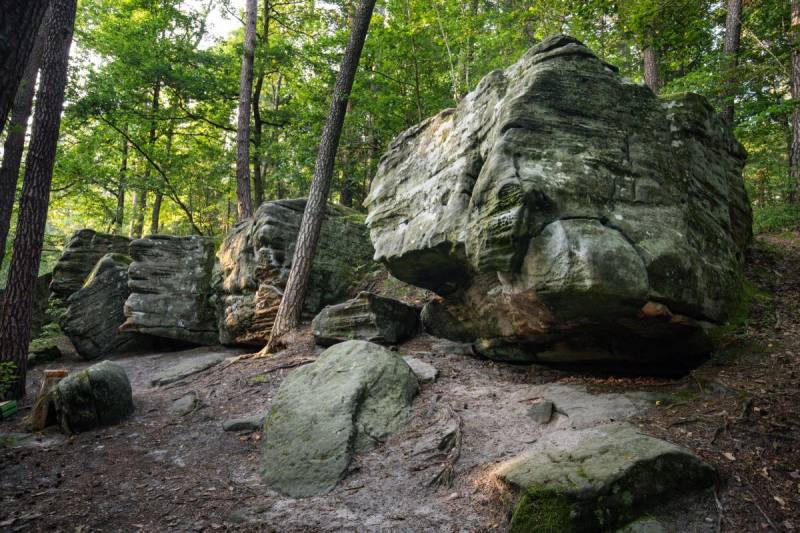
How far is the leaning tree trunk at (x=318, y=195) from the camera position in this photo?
9.82 metres

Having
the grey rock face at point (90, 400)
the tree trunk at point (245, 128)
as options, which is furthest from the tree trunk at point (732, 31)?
the grey rock face at point (90, 400)

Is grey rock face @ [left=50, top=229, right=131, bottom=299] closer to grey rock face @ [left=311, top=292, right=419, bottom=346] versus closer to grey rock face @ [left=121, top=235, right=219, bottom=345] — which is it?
grey rock face @ [left=121, top=235, right=219, bottom=345]

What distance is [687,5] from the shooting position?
34.1ft

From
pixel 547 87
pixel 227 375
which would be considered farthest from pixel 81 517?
pixel 547 87

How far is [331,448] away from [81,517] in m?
2.42

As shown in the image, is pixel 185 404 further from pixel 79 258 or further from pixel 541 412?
pixel 79 258

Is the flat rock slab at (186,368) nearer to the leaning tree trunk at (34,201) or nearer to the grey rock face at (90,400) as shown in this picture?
the grey rock face at (90,400)

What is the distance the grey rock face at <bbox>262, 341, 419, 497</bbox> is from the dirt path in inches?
7.5

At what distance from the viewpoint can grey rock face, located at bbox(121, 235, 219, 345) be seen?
38.4 ft

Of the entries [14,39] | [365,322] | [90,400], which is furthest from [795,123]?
[90,400]

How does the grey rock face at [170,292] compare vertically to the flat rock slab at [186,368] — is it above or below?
above

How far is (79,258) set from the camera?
46.0 ft

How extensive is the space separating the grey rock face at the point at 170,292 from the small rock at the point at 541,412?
9.53 meters

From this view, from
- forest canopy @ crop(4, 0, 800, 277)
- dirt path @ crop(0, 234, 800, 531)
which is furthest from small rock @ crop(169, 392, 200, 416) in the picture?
forest canopy @ crop(4, 0, 800, 277)
